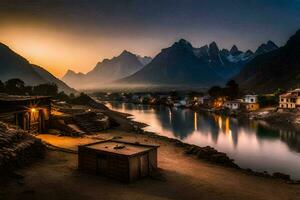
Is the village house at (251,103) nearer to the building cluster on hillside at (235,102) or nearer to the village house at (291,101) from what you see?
the building cluster on hillside at (235,102)

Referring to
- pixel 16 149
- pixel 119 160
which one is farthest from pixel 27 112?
pixel 119 160

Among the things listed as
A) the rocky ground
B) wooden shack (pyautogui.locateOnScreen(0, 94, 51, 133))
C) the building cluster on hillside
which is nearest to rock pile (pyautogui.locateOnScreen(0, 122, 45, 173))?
the rocky ground

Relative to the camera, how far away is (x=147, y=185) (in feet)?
70.1

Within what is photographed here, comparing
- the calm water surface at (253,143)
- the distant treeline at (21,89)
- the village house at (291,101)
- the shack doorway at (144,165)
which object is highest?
the distant treeline at (21,89)

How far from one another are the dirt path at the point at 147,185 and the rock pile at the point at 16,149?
0.84m

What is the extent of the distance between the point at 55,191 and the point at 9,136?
7.42 meters

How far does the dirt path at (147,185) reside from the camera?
62.0 ft

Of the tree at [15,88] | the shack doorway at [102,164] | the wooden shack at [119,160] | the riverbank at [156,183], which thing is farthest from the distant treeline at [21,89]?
the shack doorway at [102,164]

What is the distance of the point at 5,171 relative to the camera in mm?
20250

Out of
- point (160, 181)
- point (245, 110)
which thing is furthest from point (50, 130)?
point (245, 110)

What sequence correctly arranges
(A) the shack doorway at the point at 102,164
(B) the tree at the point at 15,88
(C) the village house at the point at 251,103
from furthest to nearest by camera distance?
(C) the village house at the point at 251,103 < (B) the tree at the point at 15,88 < (A) the shack doorway at the point at 102,164

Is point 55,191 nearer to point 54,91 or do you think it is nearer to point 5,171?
point 5,171

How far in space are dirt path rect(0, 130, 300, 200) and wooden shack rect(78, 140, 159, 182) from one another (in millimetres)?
633

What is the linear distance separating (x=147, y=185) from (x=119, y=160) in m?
2.53
